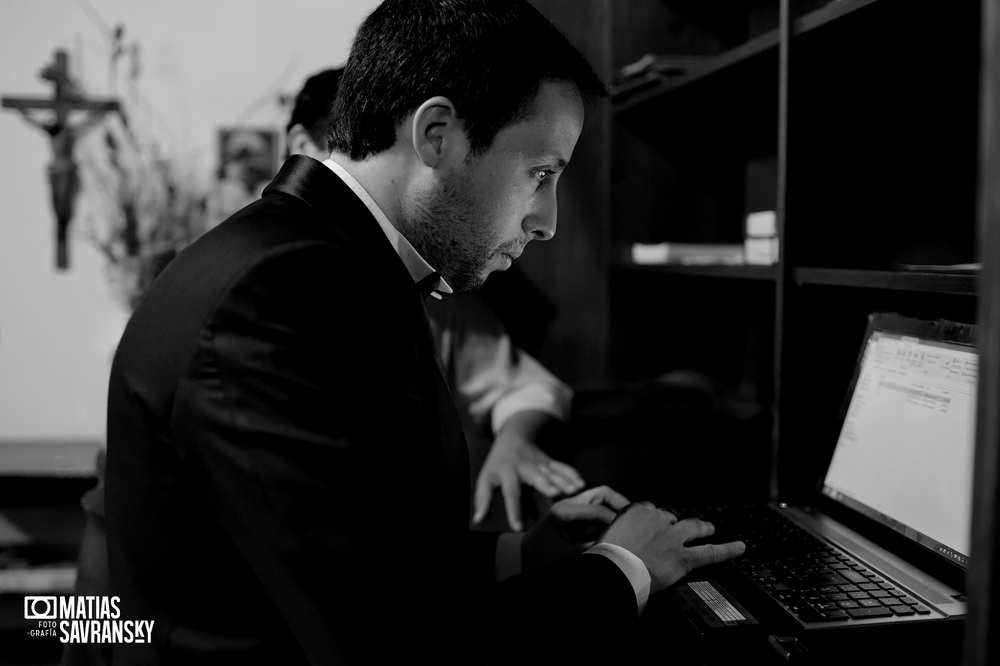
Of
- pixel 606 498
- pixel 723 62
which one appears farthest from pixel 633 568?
pixel 723 62

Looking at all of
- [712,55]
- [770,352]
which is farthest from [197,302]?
[712,55]

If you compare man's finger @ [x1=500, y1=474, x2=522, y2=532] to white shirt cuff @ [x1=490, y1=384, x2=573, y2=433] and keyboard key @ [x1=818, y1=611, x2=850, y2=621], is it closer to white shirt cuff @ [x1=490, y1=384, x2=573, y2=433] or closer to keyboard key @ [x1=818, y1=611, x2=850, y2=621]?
white shirt cuff @ [x1=490, y1=384, x2=573, y2=433]

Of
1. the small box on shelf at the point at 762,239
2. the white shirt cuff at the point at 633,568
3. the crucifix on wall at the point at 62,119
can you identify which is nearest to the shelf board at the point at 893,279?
the small box on shelf at the point at 762,239

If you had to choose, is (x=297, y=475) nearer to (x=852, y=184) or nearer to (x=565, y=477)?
(x=565, y=477)

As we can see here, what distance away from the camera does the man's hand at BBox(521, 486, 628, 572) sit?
4.04ft

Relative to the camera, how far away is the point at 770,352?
2141mm

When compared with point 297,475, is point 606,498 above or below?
below

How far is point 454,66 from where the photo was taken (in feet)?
3.26

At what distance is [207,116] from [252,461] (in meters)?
2.35

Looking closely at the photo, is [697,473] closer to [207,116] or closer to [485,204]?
[485,204]

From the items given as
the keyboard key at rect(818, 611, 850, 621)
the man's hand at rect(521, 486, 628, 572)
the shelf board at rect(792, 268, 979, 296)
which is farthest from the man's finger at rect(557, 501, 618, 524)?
the shelf board at rect(792, 268, 979, 296)

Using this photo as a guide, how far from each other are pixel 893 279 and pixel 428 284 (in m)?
0.66

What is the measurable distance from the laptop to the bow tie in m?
0.52

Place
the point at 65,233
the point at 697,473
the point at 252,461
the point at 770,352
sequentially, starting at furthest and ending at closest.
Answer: the point at 65,233
the point at 770,352
the point at 697,473
the point at 252,461
